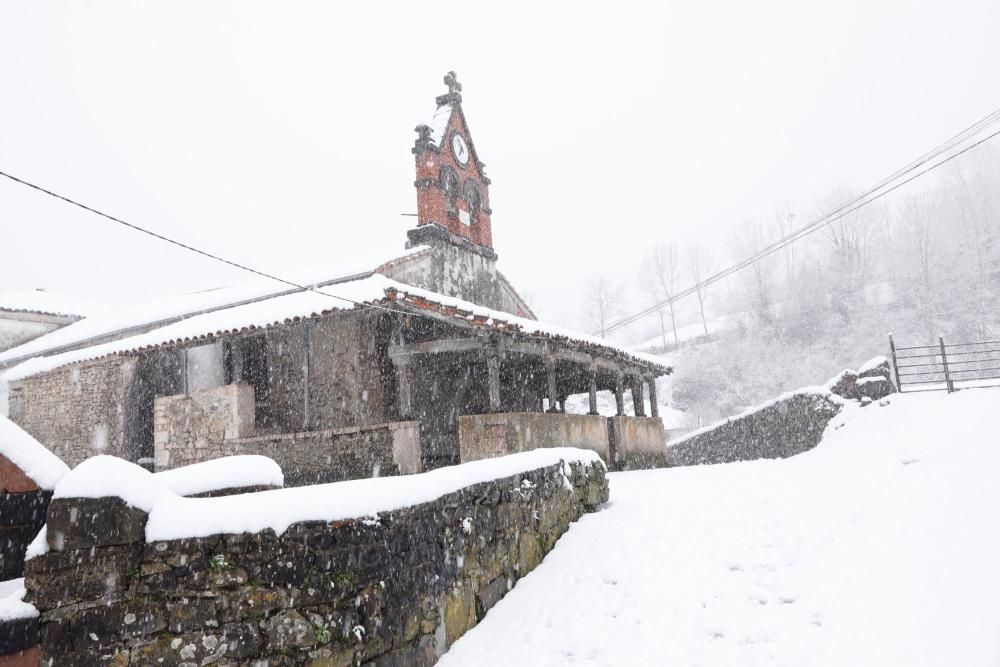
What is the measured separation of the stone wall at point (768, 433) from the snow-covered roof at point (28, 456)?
1500 cm

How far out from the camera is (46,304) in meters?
23.5

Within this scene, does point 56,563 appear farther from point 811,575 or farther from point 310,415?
point 310,415

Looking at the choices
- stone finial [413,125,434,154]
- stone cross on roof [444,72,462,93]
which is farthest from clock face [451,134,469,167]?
stone cross on roof [444,72,462,93]

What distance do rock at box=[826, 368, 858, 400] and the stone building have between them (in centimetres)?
420

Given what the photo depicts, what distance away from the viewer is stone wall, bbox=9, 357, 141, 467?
13.4 metres

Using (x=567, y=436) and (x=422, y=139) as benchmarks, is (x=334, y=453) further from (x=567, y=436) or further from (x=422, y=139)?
(x=422, y=139)

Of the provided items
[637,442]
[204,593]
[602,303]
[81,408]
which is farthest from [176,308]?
[602,303]

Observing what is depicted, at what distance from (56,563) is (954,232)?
48612 mm

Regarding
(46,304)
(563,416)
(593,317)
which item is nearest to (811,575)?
(563,416)

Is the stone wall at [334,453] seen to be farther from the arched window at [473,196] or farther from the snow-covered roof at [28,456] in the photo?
the arched window at [473,196]

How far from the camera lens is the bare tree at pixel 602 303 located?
53000 mm

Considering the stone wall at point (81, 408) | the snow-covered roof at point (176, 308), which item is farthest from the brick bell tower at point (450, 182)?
the stone wall at point (81, 408)

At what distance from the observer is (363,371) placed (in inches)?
427

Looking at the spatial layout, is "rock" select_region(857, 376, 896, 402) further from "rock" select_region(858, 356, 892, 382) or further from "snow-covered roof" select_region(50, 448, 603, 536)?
"snow-covered roof" select_region(50, 448, 603, 536)
